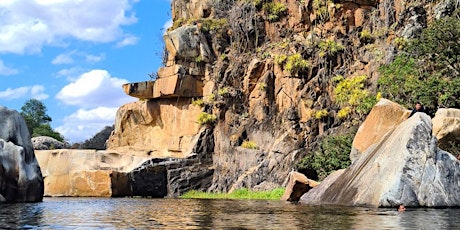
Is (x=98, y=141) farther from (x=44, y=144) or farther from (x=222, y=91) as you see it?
(x=222, y=91)

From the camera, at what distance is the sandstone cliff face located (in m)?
40.8

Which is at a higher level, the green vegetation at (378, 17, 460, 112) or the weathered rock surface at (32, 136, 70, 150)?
the green vegetation at (378, 17, 460, 112)

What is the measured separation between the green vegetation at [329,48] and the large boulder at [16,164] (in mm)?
22584

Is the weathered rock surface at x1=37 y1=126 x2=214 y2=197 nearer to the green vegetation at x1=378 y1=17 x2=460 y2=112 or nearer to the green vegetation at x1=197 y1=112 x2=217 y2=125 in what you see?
the green vegetation at x1=197 y1=112 x2=217 y2=125

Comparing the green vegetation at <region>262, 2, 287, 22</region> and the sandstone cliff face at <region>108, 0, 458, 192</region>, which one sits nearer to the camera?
the sandstone cliff face at <region>108, 0, 458, 192</region>

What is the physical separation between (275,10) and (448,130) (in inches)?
1023

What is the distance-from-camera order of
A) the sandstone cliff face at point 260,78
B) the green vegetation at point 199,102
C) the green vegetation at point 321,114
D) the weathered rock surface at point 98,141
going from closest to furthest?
the green vegetation at point 321,114 → the sandstone cliff face at point 260,78 → the green vegetation at point 199,102 → the weathered rock surface at point 98,141

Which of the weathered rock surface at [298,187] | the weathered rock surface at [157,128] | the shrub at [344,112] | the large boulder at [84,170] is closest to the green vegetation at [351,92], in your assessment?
the shrub at [344,112]

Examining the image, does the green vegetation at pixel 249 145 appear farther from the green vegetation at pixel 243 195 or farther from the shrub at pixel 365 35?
the shrub at pixel 365 35

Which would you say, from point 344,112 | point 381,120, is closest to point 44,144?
point 344,112

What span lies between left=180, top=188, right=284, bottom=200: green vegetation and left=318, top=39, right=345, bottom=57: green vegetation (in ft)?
37.5

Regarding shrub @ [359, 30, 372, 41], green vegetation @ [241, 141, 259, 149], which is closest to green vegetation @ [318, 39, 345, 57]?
shrub @ [359, 30, 372, 41]

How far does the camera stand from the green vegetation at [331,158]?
105 ft

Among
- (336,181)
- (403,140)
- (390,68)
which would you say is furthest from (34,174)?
(390,68)
